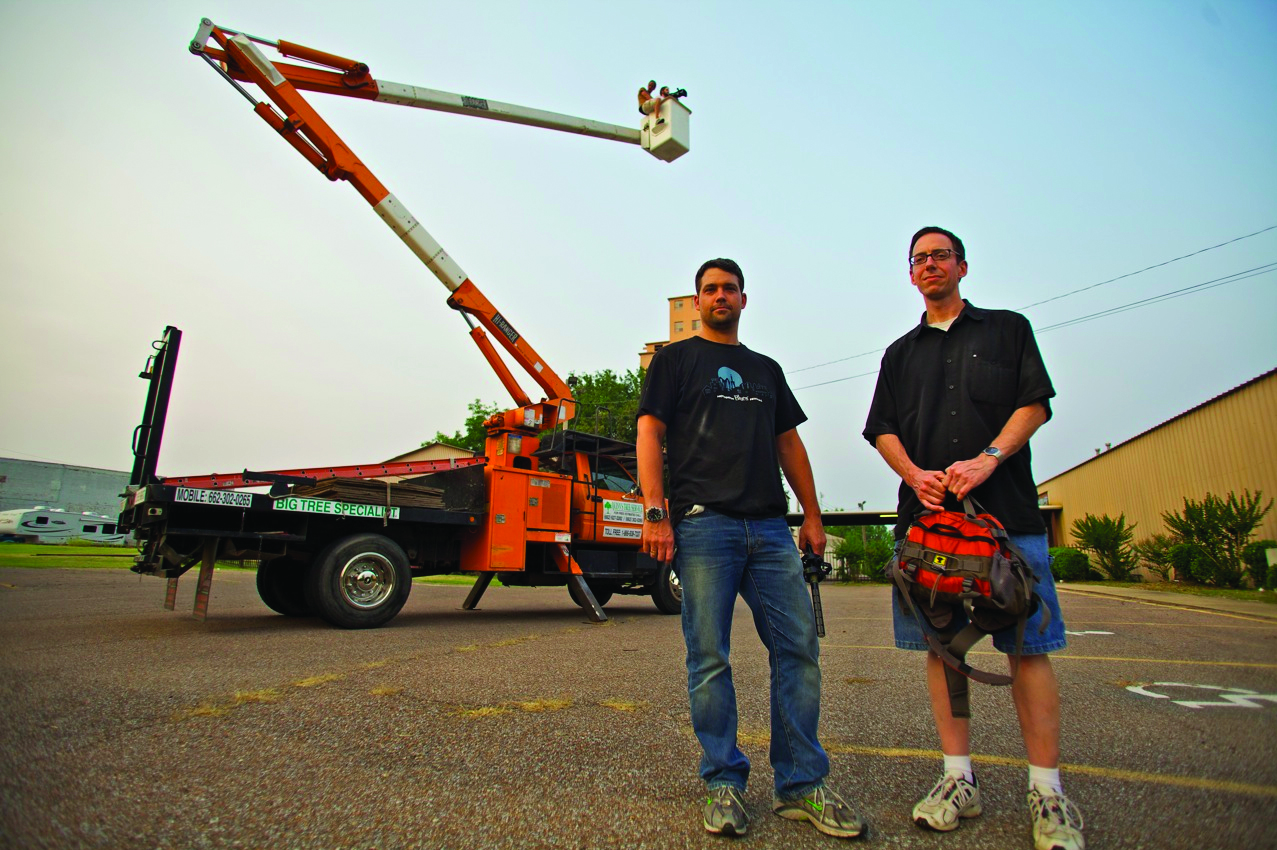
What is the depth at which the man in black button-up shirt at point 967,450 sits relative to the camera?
209 cm

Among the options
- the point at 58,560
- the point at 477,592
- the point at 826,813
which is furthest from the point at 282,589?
the point at 58,560

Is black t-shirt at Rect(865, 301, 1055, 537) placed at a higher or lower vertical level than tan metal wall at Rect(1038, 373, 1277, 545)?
lower

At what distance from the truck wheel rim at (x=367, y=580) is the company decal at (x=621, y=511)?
3.09 m

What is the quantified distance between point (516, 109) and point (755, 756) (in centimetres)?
1050

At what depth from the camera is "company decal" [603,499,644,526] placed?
9.55 meters

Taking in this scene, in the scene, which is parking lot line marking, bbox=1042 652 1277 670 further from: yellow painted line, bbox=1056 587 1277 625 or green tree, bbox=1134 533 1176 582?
green tree, bbox=1134 533 1176 582

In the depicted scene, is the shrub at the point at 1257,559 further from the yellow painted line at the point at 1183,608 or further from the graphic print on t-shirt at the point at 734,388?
the graphic print on t-shirt at the point at 734,388

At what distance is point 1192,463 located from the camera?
63.8ft

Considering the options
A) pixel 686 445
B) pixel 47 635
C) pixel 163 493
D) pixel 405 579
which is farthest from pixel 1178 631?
pixel 47 635

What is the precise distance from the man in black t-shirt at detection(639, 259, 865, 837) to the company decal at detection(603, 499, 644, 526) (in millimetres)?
6890

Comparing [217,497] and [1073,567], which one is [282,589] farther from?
[1073,567]

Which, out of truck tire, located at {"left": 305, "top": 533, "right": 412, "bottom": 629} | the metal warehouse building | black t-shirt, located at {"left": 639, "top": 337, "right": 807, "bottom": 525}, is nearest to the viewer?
black t-shirt, located at {"left": 639, "top": 337, "right": 807, "bottom": 525}

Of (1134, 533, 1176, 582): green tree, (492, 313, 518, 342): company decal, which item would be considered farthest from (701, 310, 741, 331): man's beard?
(1134, 533, 1176, 582): green tree

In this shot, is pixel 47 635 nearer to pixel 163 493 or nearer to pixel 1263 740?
pixel 163 493
